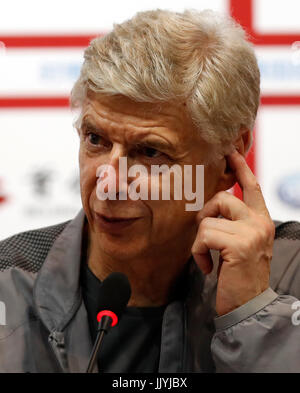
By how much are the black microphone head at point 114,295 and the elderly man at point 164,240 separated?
0.20 meters

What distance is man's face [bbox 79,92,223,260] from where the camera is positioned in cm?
131

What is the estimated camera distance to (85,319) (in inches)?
53.6

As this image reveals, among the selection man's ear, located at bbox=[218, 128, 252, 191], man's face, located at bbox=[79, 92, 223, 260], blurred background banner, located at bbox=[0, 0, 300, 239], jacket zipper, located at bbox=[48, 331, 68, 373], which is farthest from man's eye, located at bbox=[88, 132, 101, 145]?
blurred background banner, located at bbox=[0, 0, 300, 239]

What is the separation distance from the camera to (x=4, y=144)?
2.10 m

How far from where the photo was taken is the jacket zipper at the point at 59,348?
129cm

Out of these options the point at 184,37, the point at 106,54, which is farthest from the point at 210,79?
the point at 106,54

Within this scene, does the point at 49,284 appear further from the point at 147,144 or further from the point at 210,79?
the point at 210,79

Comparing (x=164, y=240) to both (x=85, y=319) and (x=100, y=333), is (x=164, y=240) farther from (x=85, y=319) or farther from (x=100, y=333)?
(x=100, y=333)

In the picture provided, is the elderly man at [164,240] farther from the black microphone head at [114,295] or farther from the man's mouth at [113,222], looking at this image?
the black microphone head at [114,295]

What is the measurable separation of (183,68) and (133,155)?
8.3 inches

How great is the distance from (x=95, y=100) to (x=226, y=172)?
1.20 feet

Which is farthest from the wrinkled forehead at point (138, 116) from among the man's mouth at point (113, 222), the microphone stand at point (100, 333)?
the microphone stand at point (100, 333)

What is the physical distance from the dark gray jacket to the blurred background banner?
518 millimetres

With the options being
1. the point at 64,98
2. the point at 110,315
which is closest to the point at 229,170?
the point at 110,315
